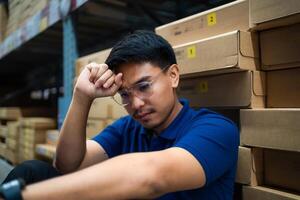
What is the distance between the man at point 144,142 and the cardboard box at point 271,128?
109 millimetres

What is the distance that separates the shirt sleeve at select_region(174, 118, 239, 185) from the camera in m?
0.59

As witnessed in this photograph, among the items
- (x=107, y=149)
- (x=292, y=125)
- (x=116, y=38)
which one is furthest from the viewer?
(x=116, y=38)

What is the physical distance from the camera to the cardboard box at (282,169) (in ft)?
2.61

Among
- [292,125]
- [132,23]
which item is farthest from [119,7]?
[292,125]

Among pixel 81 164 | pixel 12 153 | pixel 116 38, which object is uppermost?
pixel 116 38

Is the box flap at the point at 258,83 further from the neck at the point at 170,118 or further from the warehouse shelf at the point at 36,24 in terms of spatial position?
the warehouse shelf at the point at 36,24

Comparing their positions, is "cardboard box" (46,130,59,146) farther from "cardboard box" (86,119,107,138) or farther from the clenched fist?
the clenched fist

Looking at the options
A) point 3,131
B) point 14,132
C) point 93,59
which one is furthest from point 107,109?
point 3,131

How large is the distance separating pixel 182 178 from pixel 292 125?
1.06ft

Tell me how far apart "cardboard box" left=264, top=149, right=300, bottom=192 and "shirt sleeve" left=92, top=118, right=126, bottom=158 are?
0.42m

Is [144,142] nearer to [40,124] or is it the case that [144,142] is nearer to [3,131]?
[40,124]

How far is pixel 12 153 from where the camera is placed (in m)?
2.37

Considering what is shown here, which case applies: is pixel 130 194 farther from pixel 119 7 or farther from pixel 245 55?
pixel 119 7

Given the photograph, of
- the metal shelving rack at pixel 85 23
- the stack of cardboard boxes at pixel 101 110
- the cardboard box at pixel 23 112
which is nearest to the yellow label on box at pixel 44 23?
the metal shelving rack at pixel 85 23
